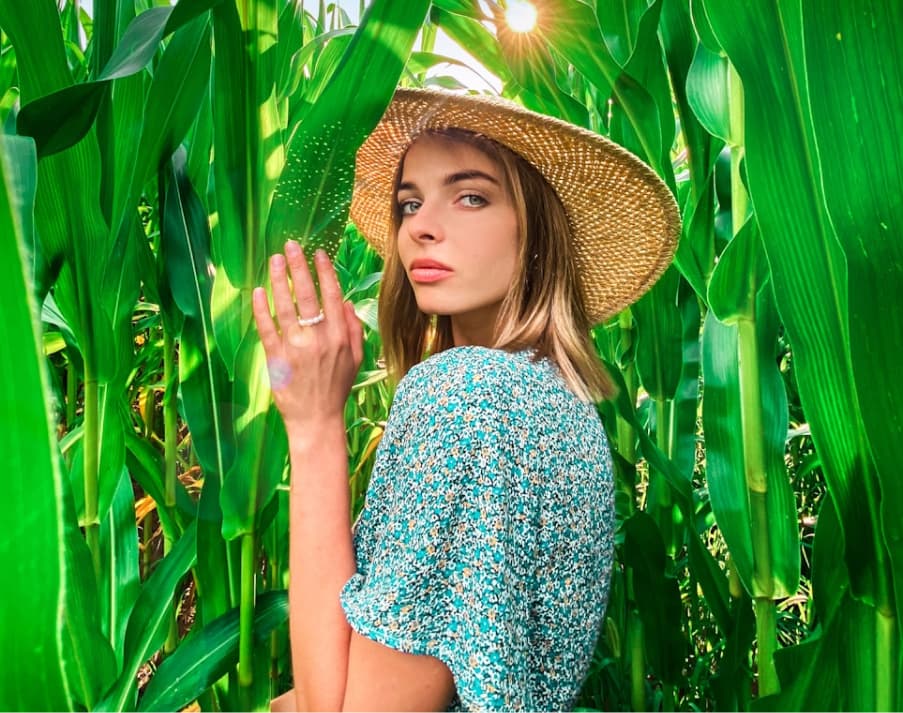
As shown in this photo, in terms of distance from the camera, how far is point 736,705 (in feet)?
2.64

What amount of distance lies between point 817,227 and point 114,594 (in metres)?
0.81

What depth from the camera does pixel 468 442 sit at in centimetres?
50

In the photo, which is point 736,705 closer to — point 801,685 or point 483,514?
point 801,685

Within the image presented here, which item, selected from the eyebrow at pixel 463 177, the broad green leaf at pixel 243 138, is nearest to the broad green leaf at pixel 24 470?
the broad green leaf at pixel 243 138

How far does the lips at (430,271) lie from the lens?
65 centimetres

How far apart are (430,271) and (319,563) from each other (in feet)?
0.91

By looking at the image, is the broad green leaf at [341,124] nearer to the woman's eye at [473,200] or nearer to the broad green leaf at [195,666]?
the woman's eye at [473,200]

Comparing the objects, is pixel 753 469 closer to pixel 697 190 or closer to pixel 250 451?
pixel 697 190

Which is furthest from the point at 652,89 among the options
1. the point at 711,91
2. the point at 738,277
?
the point at 738,277

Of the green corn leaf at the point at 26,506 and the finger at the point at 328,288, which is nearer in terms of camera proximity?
the green corn leaf at the point at 26,506

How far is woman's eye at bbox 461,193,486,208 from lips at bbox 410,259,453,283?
3.0 inches

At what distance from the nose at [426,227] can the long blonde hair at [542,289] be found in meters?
0.09

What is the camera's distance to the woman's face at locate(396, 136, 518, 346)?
65 centimetres

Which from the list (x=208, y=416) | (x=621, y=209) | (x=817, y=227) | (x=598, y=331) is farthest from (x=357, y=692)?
(x=598, y=331)
